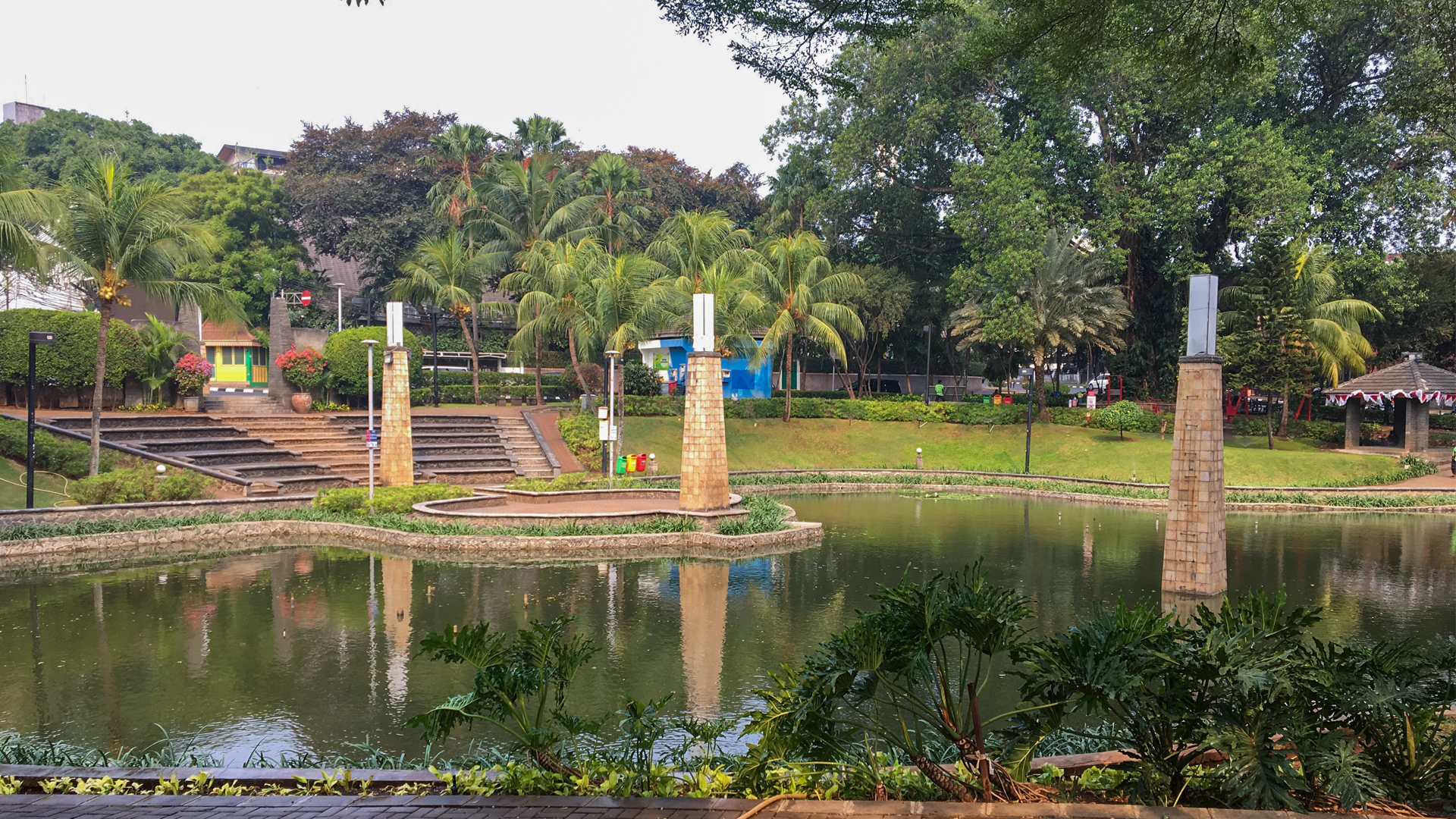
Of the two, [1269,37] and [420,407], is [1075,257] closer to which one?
[420,407]

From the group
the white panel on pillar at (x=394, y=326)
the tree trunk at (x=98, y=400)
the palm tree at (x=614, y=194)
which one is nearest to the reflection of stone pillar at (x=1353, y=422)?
the palm tree at (x=614, y=194)

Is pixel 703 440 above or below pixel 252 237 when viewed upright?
below

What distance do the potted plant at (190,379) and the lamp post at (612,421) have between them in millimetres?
13449

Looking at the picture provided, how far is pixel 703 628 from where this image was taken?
1351 cm

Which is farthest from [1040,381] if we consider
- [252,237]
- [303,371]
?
[252,237]

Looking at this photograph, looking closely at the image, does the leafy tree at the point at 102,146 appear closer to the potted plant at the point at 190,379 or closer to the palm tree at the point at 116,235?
the potted plant at the point at 190,379

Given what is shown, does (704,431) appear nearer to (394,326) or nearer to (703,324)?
(703,324)

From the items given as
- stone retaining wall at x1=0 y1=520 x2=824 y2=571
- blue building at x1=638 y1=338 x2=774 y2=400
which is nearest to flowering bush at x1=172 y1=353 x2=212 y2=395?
stone retaining wall at x1=0 y1=520 x2=824 y2=571

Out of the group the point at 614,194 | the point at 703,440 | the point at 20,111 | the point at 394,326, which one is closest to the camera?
the point at 703,440

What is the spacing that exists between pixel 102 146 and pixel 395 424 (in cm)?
3884

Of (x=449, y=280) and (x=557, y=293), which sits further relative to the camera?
(x=449, y=280)

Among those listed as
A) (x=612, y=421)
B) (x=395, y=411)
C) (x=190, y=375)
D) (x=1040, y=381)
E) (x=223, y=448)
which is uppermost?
(x=1040, y=381)

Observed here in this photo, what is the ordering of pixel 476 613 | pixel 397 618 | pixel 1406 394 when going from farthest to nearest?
pixel 1406 394
pixel 476 613
pixel 397 618

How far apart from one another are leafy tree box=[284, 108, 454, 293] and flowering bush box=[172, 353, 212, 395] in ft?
50.8
